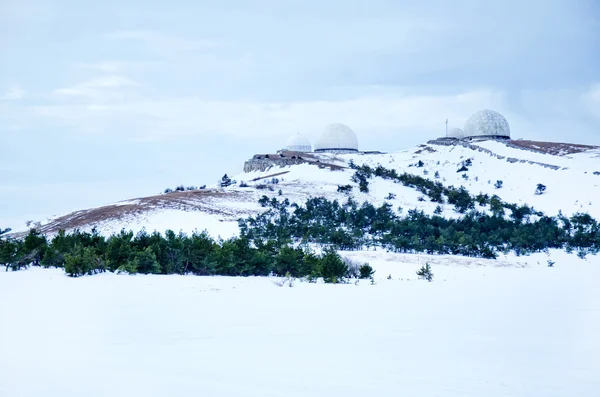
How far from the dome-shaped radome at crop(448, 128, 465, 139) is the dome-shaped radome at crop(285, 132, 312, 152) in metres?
19.2

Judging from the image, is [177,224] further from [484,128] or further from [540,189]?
[484,128]

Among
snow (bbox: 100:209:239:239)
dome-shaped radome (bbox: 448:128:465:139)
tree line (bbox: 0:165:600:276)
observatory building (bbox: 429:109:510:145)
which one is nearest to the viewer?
tree line (bbox: 0:165:600:276)

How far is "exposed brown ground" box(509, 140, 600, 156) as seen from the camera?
204ft

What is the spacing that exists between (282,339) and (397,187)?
1429 inches

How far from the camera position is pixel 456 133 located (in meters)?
77.1

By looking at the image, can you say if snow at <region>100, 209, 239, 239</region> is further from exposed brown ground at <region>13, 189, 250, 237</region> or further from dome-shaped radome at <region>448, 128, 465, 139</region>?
dome-shaped radome at <region>448, 128, 465, 139</region>

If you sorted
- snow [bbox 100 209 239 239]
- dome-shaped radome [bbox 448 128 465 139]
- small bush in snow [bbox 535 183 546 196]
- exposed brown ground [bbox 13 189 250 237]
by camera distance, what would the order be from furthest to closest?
dome-shaped radome [bbox 448 128 465 139]
small bush in snow [bbox 535 183 546 196]
exposed brown ground [bbox 13 189 250 237]
snow [bbox 100 209 239 239]

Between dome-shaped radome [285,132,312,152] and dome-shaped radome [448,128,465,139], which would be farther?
dome-shaped radome [448,128,465,139]

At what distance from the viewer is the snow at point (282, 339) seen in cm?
495

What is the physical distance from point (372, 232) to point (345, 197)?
9735 millimetres

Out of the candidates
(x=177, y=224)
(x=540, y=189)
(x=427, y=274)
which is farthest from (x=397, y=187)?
(x=427, y=274)

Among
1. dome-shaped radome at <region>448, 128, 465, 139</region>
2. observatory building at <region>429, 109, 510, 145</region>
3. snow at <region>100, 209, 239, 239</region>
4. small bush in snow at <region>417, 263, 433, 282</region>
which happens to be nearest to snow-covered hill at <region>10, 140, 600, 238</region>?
snow at <region>100, 209, 239, 239</region>

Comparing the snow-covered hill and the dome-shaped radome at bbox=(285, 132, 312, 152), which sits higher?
the dome-shaped radome at bbox=(285, 132, 312, 152)

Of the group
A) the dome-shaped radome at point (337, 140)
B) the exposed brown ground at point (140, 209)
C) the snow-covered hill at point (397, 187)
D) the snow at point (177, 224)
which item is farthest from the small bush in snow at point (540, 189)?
the dome-shaped radome at point (337, 140)
